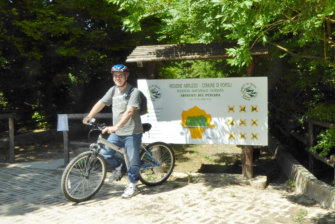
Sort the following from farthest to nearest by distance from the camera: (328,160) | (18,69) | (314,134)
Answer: (18,69) < (314,134) < (328,160)

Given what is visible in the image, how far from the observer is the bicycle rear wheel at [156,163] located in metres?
6.45

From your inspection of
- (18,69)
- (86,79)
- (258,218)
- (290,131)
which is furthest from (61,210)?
(86,79)

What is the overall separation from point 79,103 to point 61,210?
9.50 meters

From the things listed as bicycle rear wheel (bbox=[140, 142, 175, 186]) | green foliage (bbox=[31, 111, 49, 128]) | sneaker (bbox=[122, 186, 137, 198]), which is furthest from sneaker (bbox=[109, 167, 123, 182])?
green foliage (bbox=[31, 111, 49, 128])

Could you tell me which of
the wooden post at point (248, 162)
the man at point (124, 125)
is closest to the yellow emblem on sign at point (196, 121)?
the wooden post at point (248, 162)

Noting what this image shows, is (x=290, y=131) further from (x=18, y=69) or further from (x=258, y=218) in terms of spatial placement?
(x=18, y=69)

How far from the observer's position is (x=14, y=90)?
1283 centimetres

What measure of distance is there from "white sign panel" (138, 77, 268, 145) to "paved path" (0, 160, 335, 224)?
0.83 metres

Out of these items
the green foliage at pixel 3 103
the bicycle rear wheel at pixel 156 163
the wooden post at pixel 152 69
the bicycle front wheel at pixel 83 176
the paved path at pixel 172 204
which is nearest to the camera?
the paved path at pixel 172 204

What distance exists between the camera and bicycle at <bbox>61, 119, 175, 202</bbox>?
18.0 ft

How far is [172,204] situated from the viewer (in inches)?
213

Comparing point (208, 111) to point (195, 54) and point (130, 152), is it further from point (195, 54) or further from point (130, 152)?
point (130, 152)

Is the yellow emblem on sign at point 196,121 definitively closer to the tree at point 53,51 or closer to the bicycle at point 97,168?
the bicycle at point 97,168

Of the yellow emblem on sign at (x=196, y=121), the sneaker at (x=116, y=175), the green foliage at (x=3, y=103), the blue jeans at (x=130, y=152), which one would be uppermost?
the green foliage at (x=3, y=103)
